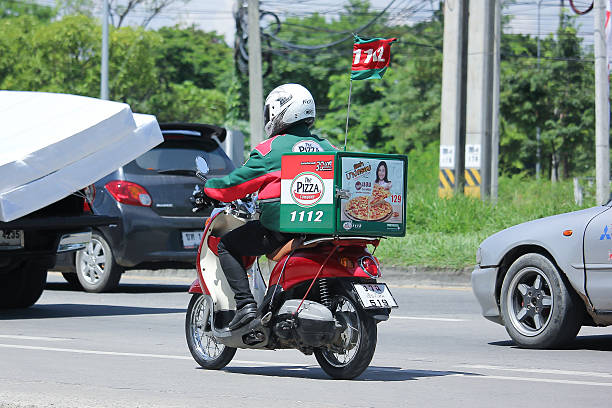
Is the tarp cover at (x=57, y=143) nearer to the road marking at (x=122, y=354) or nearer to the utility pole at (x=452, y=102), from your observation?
the road marking at (x=122, y=354)

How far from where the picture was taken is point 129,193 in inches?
525

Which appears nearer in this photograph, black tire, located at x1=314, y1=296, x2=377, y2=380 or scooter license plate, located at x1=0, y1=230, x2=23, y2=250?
black tire, located at x1=314, y1=296, x2=377, y2=380

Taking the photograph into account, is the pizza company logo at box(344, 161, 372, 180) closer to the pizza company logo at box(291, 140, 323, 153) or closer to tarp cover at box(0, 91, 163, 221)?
the pizza company logo at box(291, 140, 323, 153)

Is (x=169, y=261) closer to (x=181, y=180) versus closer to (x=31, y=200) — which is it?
(x=181, y=180)

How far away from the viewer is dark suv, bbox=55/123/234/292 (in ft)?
43.8

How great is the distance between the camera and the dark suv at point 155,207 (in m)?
13.3

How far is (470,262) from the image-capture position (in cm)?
1527

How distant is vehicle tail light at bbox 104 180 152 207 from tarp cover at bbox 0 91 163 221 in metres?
2.02

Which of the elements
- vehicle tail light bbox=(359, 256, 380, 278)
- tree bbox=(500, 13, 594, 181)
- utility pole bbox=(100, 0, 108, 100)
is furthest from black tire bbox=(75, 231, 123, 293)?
tree bbox=(500, 13, 594, 181)

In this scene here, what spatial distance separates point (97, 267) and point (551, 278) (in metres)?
6.59

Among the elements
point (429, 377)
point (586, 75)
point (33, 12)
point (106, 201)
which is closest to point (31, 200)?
point (106, 201)

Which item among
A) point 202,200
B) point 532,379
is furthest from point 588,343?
point 202,200

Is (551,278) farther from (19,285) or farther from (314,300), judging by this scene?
(19,285)

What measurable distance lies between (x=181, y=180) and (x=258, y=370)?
6.29 metres
